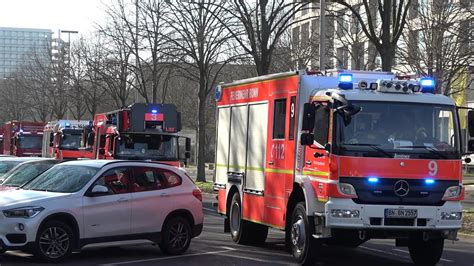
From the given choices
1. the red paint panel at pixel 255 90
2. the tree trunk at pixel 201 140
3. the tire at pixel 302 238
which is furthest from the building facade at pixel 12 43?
the tire at pixel 302 238

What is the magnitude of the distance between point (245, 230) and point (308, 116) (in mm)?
3978

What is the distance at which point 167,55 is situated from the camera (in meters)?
31.0

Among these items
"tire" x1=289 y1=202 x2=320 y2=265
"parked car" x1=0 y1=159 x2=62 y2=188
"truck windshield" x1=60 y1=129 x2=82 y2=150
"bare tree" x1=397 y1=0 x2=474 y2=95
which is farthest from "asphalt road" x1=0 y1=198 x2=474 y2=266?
"truck windshield" x1=60 y1=129 x2=82 y2=150

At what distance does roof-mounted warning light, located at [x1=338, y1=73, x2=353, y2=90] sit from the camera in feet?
33.8

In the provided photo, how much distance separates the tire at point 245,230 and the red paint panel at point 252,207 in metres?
0.28

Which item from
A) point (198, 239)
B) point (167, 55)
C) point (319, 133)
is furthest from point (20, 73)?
point (319, 133)

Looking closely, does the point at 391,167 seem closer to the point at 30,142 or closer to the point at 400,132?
the point at 400,132

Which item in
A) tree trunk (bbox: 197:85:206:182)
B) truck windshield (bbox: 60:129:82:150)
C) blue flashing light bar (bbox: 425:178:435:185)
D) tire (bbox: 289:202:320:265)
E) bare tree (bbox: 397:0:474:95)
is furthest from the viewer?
tree trunk (bbox: 197:85:206:182)

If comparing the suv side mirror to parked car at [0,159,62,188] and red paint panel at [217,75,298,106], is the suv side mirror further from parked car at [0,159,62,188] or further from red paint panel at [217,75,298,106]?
parked car at [0,159,62,188]

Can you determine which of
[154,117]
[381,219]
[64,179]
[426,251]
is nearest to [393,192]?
[381,219]

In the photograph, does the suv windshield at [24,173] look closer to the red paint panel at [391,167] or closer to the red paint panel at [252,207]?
the red paint panel at [252,207]

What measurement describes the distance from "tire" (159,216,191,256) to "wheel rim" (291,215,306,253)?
6.93 ft

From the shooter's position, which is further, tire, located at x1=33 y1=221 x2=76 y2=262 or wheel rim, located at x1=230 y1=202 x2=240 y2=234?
wheel rim, located at x1=230 y1=202 x2=240 y2=234

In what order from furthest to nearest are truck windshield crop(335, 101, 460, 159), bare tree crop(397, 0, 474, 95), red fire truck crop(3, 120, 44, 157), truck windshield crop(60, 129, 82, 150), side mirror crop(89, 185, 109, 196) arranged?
red fire truck crop(3, 120, 44, 157) → truck windshield crop(60, 129, 82, 150) → bare tree crop(397, 0, 474, 95) → side mirror crop(89, 185, 109, 196) → truck windshield crop(335, 101, 460, 159)
